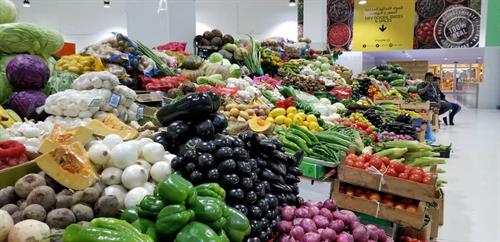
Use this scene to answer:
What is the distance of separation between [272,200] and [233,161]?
30 centimetres

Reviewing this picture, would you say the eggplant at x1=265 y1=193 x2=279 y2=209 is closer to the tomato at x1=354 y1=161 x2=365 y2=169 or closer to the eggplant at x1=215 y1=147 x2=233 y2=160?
the eggplant at x1=215 y1=147 x2=233 y2=160

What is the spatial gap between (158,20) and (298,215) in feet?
18.8

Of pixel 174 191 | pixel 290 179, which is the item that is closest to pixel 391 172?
pixel 290 179

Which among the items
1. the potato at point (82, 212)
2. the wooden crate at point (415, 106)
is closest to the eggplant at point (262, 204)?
the potato at point (82, 212)

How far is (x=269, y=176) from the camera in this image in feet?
6.88

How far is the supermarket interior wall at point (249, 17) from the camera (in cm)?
1554

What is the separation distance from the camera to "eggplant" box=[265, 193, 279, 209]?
2.01 meters

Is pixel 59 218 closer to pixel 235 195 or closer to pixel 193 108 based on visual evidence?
pixel 235 195

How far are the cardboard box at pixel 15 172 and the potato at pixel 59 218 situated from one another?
474 millimetres

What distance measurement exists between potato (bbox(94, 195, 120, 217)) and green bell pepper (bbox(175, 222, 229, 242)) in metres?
0.48

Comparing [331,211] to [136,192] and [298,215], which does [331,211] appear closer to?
[298,215]

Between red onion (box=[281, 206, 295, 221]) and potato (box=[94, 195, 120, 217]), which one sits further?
red onion (box=[281, 206, 295, 221])

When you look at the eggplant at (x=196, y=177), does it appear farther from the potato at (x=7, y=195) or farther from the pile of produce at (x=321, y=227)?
the potato at (x=7, y=195)

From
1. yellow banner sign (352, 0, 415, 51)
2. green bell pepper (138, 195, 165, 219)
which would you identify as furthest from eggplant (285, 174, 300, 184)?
yellow banner sign (352, 0, 415, 51)
